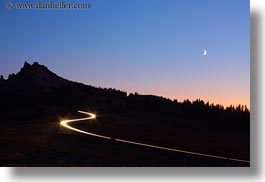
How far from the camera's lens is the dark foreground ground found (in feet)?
11.7

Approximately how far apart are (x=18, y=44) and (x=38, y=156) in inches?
31.2

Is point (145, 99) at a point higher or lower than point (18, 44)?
lower

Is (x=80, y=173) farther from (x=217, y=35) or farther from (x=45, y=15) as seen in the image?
(x=217, y=35)

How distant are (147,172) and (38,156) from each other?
0.77 metres

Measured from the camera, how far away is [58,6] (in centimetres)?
358

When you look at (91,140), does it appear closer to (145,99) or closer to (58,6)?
(145,99)

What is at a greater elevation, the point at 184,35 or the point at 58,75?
the point at 184,35

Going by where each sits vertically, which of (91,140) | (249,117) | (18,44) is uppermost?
(18,44)

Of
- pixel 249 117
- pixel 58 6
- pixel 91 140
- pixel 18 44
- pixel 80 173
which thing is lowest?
pixel 80 173

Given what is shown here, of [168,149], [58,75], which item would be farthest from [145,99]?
[58,75]

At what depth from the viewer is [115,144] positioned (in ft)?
11.8

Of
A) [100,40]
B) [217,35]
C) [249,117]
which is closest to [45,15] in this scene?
[100,40]

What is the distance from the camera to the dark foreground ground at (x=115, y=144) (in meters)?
3.56

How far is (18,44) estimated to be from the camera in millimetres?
3547
